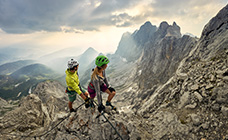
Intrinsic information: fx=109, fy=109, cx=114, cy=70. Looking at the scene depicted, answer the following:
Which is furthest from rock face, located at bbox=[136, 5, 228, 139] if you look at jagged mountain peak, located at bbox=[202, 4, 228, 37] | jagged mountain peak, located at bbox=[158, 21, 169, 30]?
jagged mountain peak, located at bbox=[158, 21, 169, 30]

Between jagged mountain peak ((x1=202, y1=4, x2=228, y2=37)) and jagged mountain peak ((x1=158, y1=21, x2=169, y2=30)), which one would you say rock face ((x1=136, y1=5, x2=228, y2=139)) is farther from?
jagged mountain peak ((x1=158, y1=21, x2=169, y2=30))

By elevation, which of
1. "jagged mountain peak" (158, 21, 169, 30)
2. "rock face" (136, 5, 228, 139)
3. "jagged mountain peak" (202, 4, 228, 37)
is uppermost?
"jagged mountain peak" (158, 21, 169, 30)

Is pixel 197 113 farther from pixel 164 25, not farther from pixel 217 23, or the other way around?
pixel 164 25

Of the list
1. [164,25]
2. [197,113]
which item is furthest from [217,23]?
[164,25]

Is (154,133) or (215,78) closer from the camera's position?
(154,133)

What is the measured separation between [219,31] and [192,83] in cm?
1893

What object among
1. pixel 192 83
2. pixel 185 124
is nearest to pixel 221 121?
pixel 185 124

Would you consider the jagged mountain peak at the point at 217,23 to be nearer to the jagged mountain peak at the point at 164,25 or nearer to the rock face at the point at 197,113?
the rock face at the point at 197,113

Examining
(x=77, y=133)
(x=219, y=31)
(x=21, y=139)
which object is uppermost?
(x=219, y=31)

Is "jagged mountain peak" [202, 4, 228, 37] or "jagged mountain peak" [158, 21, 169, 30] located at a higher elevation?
"jagged mountain peak" [158, 21, 169, 30]

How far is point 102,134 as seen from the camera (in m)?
9.06

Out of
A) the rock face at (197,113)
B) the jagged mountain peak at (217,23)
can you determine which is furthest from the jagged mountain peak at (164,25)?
the rock face at (197,113)

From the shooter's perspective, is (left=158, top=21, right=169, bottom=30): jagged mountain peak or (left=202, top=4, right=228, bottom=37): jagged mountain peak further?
(left=158, top=21, right=169, bottom=30): jagged mountain peak

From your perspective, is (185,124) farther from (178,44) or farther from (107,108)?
(178,44)
